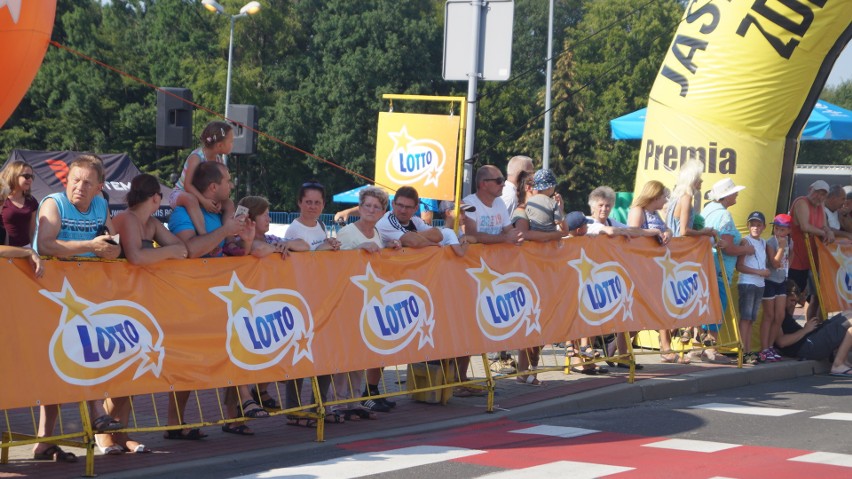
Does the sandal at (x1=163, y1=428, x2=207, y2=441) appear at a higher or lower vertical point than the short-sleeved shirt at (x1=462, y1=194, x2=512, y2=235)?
lower

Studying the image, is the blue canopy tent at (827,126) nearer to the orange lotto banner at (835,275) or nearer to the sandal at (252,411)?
the orange lotto banner at (835,275)

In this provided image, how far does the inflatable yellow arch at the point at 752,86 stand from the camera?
13.5m

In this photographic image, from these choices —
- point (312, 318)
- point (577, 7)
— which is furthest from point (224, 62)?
point (312, 318)

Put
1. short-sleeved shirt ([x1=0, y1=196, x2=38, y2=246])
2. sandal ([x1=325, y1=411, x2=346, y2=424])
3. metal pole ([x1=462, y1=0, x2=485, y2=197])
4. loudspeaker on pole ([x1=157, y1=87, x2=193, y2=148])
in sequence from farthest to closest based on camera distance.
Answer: loudspeaker on pole ([x1=157, y1=87, x2=193, y2=148]), metal pole ([x1=462, y1=0, x2=485, y2=197]), sandal ([x1=325, y1=411, x2=346, y2=424]), short-sleeved shirt ([x1=0, y1=196, x2=38, y2=246])

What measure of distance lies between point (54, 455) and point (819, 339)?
9045 mm

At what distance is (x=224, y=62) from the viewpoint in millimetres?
66625

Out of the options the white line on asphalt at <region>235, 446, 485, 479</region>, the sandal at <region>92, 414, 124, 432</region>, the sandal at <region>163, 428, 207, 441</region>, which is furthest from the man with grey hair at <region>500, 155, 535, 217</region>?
the sandal at <region>92, 414, 124, 432</region>

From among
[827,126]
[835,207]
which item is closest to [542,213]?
[835,207]

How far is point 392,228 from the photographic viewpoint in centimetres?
941

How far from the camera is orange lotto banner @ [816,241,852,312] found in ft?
46.8

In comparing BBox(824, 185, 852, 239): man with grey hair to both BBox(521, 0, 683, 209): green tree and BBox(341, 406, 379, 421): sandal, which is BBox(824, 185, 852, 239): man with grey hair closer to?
BBox(341, 406, 379, 421): sandal

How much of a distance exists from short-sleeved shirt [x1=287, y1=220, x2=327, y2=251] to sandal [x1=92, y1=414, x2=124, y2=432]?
84.2 inches

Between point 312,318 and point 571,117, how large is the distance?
2283 inches

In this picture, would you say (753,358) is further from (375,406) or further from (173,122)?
(173,122)
